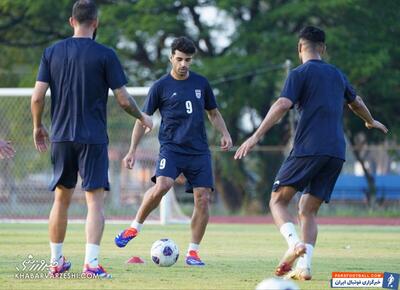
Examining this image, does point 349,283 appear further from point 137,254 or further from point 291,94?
point 137,254

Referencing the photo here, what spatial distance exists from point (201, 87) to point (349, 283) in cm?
390

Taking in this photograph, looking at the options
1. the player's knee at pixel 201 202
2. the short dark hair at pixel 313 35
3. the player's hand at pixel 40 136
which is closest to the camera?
the player's hand at pixel 40 136

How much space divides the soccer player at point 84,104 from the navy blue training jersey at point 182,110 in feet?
8.07

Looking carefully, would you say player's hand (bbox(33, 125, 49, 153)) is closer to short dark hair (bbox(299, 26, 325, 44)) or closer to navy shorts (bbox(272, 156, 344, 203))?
navy shorts (bbox(272, 156, 344, 203))

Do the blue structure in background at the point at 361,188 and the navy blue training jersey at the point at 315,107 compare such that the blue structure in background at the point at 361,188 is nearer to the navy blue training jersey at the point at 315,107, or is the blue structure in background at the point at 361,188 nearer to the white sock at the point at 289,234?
the navy blue training jersey at the point at 315,107

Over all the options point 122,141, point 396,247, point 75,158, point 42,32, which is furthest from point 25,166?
point 75,158

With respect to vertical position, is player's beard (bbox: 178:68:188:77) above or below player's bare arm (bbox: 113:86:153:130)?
above

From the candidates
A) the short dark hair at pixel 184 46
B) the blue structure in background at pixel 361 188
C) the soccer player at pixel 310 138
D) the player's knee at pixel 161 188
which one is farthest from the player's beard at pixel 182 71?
the blue structure in background at pixel 361 188

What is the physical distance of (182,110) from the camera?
11727 millimetres

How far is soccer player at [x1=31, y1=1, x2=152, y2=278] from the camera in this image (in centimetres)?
909

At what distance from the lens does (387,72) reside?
3047cm

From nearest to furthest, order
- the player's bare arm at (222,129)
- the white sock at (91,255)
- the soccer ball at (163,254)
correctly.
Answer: the white sock at (91,255)
the soccer ball at (163,254)
the player's bare arm at (222,129)

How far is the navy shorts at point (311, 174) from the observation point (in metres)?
9.44

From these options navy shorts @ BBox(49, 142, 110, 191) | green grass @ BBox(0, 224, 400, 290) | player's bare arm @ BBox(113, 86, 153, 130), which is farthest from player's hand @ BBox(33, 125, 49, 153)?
green grass @ BBox(0, 224, 400, 290)
